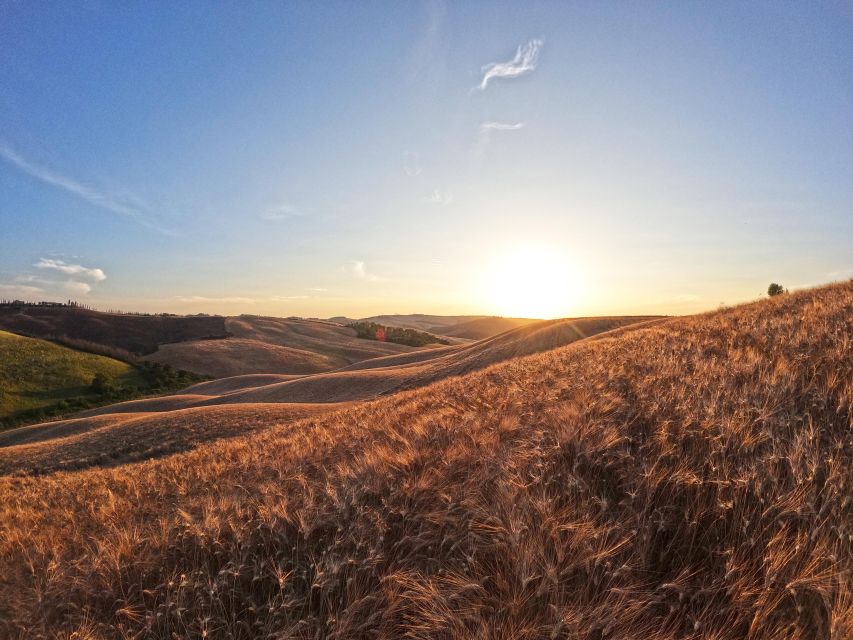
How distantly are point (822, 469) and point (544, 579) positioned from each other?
216cm

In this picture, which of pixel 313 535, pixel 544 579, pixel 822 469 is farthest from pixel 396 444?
pixel 822 469

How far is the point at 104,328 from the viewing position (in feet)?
279

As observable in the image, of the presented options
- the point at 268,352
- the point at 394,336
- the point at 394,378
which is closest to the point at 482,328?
the point at 394,336

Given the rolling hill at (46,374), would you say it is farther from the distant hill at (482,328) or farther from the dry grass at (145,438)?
the distant hill at (482,328)

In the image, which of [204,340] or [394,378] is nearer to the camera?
[394,378]

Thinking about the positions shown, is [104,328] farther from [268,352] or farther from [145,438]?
[145,438]

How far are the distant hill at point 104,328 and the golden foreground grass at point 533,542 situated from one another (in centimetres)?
8421

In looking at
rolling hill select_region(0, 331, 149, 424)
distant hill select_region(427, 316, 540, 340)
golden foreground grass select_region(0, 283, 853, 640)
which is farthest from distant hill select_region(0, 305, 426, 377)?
golden foreground grass select_region(0, 283, 853, 640)

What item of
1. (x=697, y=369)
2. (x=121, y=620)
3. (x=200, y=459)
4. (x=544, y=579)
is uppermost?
(x=697, y=369)

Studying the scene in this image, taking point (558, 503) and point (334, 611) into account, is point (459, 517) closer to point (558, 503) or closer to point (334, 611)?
point (558, 503)

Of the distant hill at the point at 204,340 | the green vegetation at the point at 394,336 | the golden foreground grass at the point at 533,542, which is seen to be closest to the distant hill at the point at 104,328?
the distant hill at the point at 204,340

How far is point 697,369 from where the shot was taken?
496 cm

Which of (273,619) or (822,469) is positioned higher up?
(822,469)

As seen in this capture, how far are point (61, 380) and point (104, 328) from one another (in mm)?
38866
